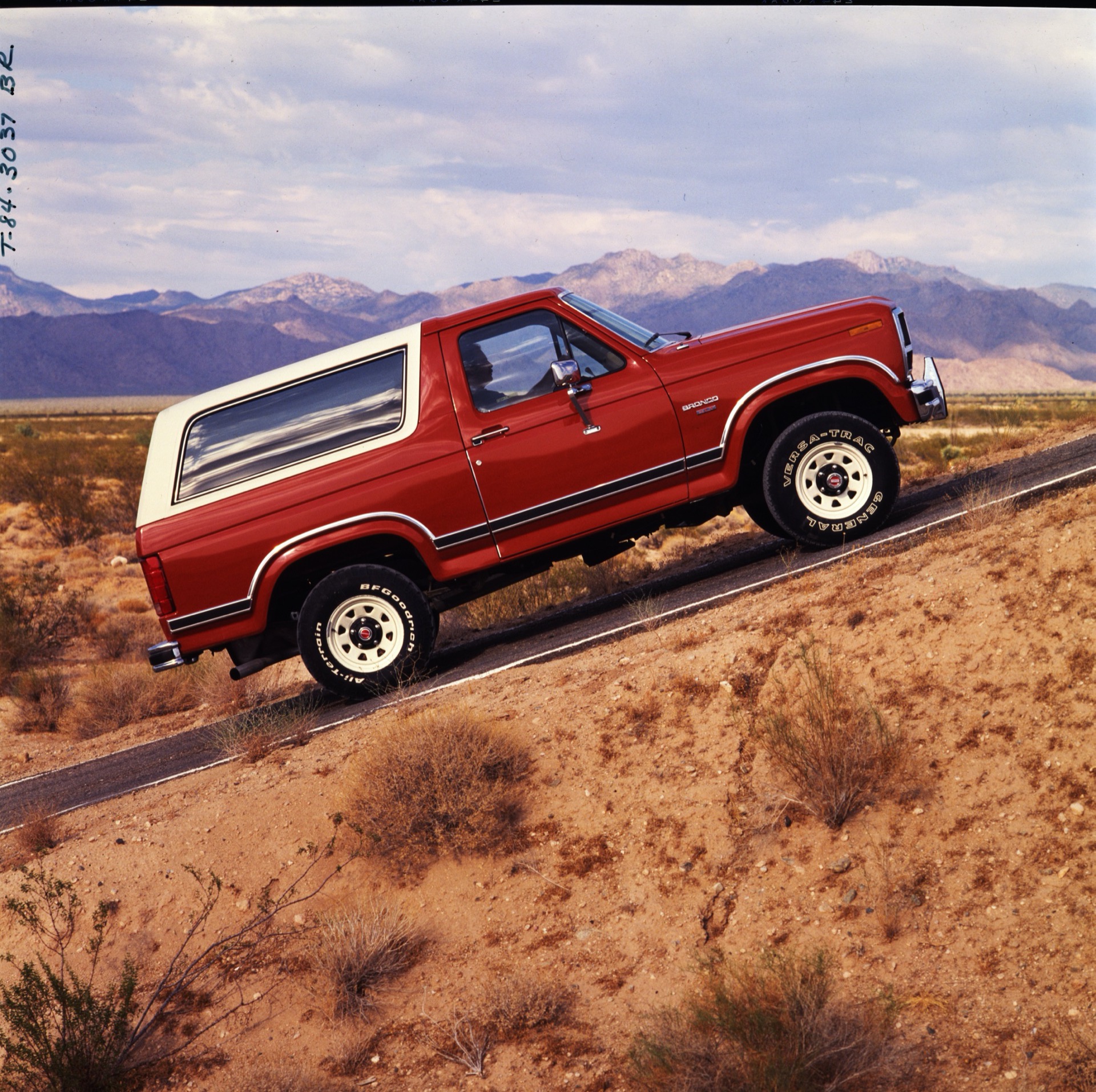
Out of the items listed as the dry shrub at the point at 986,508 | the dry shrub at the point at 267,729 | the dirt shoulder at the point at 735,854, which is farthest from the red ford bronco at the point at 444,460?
the dirt shoulder at the point at 735,854

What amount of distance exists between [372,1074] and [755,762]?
8.22ft

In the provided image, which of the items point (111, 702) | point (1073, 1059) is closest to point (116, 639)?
point (111, 702)

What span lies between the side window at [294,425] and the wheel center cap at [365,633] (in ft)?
4.49

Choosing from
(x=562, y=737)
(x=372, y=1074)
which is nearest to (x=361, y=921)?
(x=372, y=1074)

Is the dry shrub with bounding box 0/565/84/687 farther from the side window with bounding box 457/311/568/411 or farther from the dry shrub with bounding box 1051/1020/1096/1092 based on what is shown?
the dry shrub with bounding box 1051/1020/1096/1092

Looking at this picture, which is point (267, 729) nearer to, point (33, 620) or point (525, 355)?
point (525, 355)

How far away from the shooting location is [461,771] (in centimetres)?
575

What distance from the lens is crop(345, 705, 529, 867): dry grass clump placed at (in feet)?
18.6

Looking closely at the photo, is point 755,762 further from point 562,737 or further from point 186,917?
point 186,917

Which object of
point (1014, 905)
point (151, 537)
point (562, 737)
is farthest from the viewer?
point (151, 537)

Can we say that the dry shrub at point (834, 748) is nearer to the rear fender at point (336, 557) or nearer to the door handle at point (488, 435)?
the door handle at point (488, 435)

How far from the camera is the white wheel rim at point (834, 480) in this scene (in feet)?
26.9

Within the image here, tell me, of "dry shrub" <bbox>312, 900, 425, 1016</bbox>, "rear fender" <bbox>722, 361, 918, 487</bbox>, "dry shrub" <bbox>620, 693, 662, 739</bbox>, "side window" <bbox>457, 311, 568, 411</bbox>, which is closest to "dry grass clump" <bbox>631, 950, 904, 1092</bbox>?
"dry shrub" <bbox>312, 900, 425, 1016</bbox>

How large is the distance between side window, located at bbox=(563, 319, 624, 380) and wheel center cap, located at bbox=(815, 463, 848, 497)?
1.95 meters
